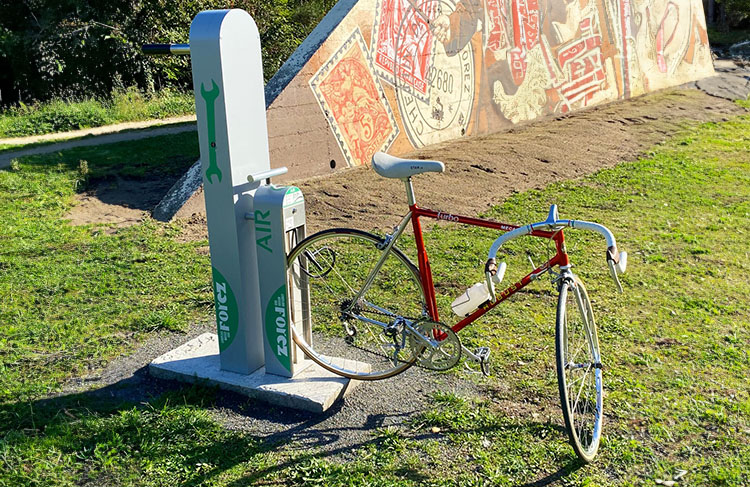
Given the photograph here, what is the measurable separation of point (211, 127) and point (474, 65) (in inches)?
336

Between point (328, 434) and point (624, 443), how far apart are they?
5.10 ft

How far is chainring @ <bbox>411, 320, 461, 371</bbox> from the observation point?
3.76m

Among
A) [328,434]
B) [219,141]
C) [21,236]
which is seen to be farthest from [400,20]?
[328,434]

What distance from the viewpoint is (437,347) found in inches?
150

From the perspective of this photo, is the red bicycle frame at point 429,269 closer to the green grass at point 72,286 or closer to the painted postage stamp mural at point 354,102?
the green grass at point 72,286

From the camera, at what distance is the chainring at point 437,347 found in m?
3.76

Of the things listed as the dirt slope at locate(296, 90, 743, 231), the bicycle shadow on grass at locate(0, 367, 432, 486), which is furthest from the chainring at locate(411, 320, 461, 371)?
the dirt slope at locate(296, 90, 743, 231)

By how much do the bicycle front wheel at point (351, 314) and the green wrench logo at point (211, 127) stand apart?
2.07 feet

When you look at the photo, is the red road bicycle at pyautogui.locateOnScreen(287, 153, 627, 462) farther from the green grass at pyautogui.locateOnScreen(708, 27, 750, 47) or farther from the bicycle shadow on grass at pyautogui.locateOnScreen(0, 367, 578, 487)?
the green grass at pyautogui.locateOnScreen(708, 27, 750, 47)

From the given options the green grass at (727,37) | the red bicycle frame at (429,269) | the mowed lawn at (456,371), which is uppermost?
the green grass at (727,37)

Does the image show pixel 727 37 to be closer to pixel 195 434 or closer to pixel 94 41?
pixel 94 41

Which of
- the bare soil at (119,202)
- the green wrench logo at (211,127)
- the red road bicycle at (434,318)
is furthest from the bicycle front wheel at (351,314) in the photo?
the bare soil at (119,202)

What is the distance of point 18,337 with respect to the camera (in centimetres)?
479

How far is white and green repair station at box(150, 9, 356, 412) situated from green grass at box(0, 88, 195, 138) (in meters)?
10.8
